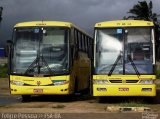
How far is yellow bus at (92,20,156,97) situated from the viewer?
Answer: 20.9 metres

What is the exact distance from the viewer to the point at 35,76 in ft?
72.2

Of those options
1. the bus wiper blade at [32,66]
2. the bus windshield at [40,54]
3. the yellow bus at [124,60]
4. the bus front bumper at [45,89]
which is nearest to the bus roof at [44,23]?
the bus windshield at [40,54]

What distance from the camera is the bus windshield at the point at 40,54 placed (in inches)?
872

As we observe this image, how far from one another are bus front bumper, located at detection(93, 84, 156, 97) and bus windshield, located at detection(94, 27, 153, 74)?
0.57 metres

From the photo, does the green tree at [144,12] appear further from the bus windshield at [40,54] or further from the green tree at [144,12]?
the bus windshield at [40,54]

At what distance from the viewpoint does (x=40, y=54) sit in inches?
879

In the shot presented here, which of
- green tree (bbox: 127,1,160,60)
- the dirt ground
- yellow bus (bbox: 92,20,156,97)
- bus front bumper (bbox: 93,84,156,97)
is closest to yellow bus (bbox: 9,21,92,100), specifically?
the dirt ground

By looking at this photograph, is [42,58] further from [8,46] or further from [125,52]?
[125,52]

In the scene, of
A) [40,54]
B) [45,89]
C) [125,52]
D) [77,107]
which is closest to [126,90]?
[125,52]

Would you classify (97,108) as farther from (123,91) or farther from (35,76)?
(35,76)

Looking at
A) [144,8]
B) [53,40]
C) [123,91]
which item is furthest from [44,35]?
[144,8]

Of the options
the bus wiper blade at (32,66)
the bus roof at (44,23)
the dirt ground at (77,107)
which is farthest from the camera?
the bus roof at (44,23)

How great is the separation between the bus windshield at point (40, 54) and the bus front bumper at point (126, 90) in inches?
79.0

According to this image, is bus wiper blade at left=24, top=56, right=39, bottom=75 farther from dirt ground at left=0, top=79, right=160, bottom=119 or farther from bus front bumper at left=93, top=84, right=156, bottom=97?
bus front bumper at left=93, top=84, right=156, bottom=97
